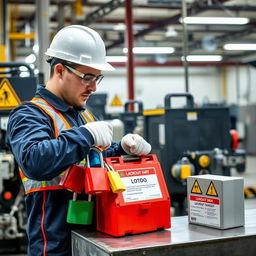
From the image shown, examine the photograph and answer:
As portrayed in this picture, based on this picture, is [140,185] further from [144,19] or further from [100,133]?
[144,19]

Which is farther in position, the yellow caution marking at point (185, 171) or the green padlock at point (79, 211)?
the yellow caution marking at point (185, 171)

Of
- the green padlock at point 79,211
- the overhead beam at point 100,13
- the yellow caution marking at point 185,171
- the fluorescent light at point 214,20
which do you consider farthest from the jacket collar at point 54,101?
the overhead beam at point 100,13

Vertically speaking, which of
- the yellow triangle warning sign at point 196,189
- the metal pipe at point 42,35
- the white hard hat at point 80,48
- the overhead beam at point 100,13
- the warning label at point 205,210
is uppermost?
the overhead beam at point 100,13

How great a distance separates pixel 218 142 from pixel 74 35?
10.9 ft

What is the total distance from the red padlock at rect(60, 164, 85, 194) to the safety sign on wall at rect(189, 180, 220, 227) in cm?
49

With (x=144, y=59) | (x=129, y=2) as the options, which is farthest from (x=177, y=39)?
(x=129, y=2)

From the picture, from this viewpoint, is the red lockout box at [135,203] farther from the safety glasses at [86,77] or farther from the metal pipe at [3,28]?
the metal pipe at [3,28]

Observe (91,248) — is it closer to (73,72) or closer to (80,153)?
(80,153)

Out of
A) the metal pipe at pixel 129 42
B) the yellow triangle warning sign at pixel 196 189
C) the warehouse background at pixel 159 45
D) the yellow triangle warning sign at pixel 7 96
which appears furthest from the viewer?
the metal pipe at pixel 129 42

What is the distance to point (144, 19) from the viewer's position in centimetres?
1305

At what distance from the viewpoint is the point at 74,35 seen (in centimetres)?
187

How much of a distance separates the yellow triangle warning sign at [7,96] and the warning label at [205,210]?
2.21 metres

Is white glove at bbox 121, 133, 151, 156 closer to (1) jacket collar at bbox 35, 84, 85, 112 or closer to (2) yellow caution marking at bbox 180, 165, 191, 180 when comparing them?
(1) jacket collar at bbox 35, 84, 85, 112

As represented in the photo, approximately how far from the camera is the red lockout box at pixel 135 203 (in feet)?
5.41
